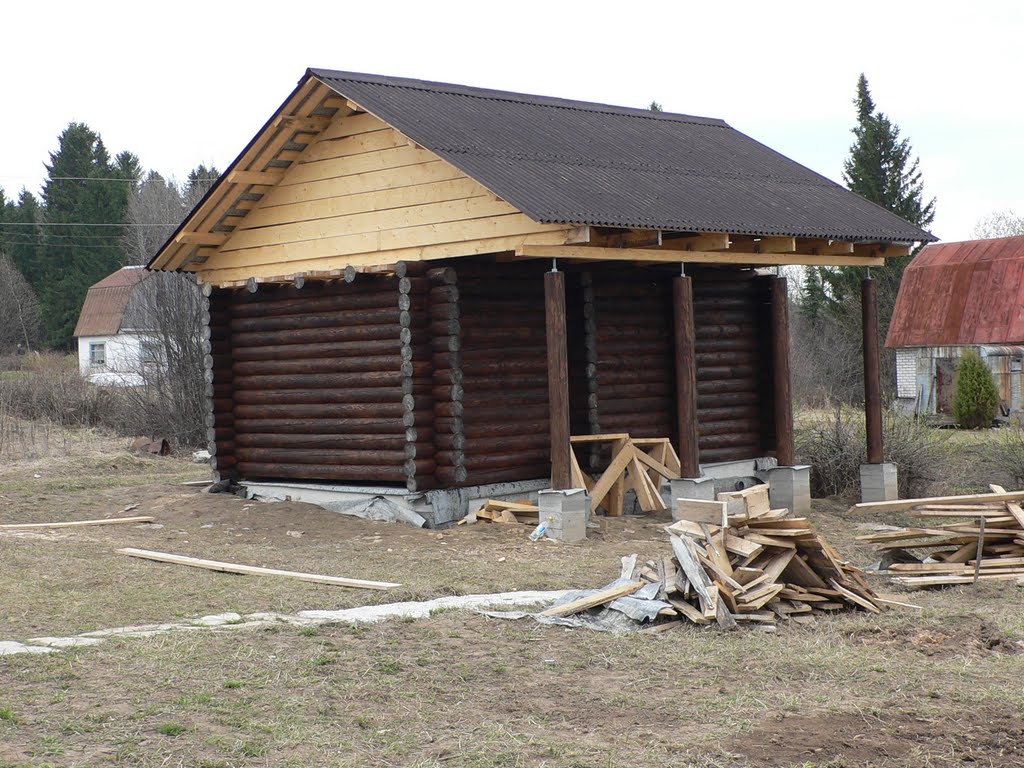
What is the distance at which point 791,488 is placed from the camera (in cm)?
1756

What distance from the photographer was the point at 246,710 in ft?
23.9

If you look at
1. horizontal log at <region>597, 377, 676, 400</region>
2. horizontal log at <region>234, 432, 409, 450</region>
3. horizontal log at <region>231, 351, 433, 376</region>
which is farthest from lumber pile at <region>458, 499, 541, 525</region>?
horizontal log at <region>597, 377, 676, 400</region>

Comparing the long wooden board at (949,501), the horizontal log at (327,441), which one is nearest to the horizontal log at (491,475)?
the horizontal log at (327,441)

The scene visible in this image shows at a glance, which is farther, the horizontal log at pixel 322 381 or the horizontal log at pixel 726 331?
the horizontal log at pixel 726 331

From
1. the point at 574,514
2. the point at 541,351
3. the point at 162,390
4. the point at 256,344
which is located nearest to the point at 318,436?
the point at 256,344

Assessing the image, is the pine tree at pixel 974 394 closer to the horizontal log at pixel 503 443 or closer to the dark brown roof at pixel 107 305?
the horizontal log at pixel 503 443

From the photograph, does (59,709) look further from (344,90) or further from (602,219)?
(344,90)

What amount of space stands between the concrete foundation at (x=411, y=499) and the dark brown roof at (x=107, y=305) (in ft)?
119

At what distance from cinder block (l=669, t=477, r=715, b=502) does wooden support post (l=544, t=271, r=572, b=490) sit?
176 cm

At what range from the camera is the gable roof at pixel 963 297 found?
36188 millimetres

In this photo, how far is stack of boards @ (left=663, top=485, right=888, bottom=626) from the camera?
32.3ft

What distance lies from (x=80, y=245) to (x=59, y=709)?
192 feet

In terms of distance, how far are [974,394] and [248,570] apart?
1035 inches

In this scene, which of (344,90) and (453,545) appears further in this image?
(344,90)
